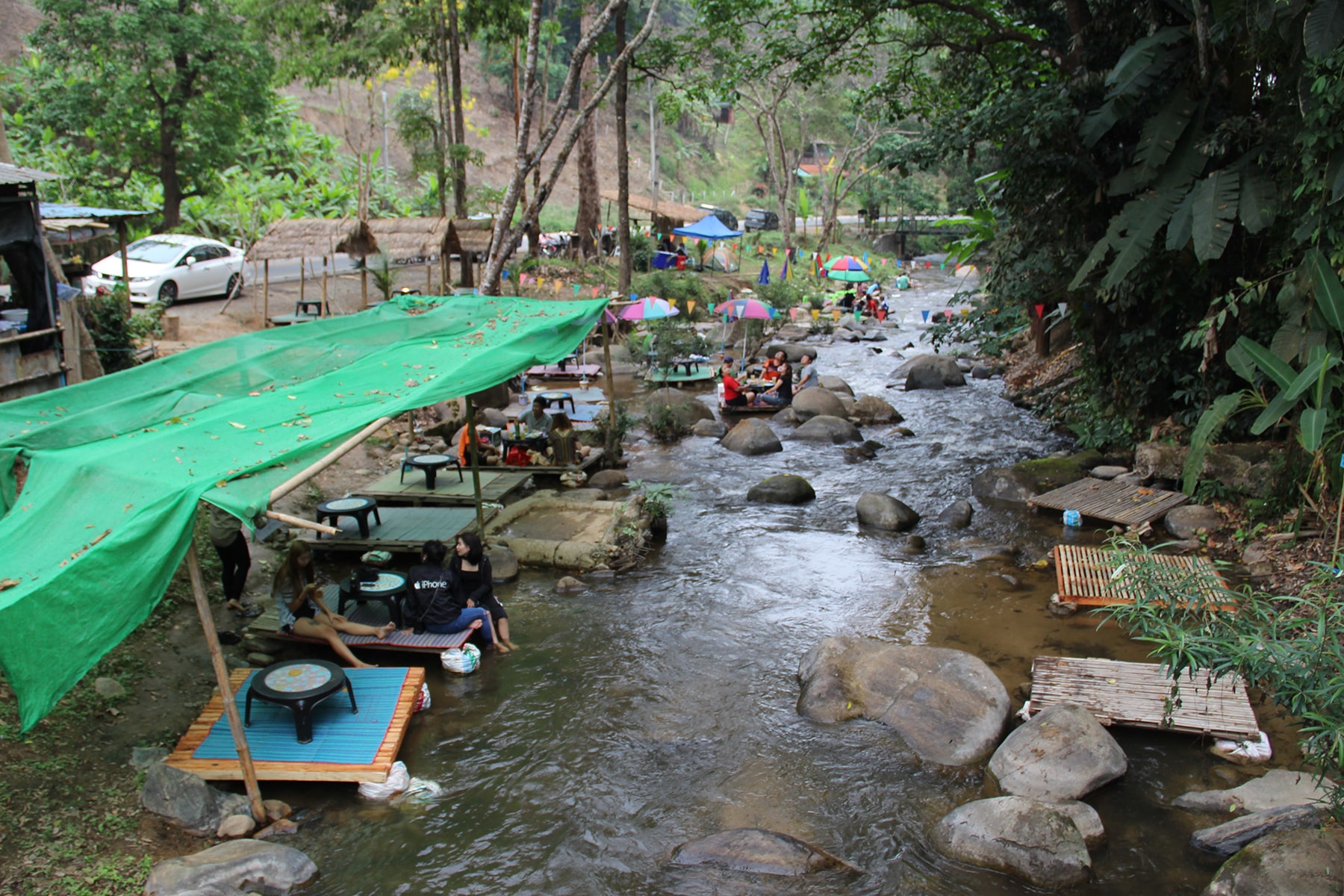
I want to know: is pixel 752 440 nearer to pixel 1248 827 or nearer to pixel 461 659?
pixel 461 659

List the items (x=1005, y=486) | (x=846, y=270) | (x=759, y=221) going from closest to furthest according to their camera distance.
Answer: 1. (x=1005, y=486)
2. (x=846, y=270)
3. (x=759, y=221)

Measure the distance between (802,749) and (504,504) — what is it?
6422 millimetres

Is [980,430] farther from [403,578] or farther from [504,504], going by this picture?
[403,578]

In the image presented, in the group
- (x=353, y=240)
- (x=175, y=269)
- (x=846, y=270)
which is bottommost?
(x=846, y=270)

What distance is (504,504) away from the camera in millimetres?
12562

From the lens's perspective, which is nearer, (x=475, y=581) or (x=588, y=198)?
(x=475, y=581)

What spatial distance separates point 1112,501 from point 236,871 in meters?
10.9

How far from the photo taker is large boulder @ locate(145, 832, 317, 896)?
16.8 ft

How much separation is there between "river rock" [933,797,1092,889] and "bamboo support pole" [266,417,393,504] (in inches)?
189

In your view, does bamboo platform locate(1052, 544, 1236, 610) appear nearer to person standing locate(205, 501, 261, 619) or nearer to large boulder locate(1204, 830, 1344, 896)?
large boulder locate(1204, 830, 1344, 896)

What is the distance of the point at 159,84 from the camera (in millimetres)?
22969

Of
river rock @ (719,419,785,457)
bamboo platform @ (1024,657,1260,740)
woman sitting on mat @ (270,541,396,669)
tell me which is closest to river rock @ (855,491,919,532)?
river rock @ (719,419,785,457)

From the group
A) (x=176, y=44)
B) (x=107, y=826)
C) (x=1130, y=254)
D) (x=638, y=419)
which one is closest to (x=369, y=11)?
(x=176, y=44)

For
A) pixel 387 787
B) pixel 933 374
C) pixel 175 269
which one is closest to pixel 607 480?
pixel 387 787
